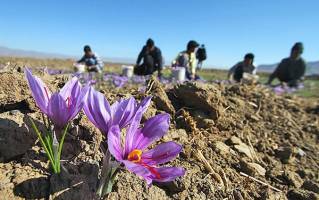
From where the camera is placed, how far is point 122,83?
7.52m

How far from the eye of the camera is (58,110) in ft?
4.57

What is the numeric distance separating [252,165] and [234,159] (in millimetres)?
95

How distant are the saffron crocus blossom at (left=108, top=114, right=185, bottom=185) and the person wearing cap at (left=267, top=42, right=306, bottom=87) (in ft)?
26.9

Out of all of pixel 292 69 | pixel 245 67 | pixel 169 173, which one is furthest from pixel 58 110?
pixel 292 69

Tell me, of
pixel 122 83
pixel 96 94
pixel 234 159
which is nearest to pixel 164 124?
pixel 96 94

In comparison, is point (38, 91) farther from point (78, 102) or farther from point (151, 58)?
point (151, 58)

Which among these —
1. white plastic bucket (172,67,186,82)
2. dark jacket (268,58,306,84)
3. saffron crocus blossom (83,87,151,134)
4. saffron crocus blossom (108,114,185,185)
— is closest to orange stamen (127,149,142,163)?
saffron crocus blossom (108,114,185,185)

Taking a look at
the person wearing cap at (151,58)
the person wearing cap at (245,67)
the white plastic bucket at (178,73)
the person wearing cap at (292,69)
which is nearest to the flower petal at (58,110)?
the white plastic bucket at (178,73)

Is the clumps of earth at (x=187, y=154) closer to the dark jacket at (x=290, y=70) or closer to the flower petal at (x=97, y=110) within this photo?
the flower petal at (x=97, y=110)

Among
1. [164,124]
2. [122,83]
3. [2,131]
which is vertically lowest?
[122,83]

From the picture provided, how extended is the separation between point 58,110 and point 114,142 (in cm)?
23

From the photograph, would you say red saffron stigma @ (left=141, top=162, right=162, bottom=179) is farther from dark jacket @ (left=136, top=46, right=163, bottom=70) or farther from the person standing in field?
the person standing in field

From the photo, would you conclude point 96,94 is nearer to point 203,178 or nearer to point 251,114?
point 203,178

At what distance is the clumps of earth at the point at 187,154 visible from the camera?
61.9 inches
